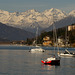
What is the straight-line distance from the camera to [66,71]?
61281 millimetres

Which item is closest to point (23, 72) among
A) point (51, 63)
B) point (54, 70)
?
point (54, 70)

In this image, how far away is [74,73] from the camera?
58.2 metres

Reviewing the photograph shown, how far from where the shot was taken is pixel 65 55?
106 meters

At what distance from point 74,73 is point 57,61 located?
47.2 ft

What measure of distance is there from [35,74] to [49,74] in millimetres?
2690

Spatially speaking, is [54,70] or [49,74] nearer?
[49,74]

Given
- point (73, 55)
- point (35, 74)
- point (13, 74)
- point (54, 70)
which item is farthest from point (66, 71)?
point (73, 55)

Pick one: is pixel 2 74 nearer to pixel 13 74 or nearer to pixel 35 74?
pixel 13 74

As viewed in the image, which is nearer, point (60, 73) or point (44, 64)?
point (60, 73)

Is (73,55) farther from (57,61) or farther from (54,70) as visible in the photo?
(54,70)

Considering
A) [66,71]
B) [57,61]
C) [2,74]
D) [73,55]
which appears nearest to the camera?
[2,74]

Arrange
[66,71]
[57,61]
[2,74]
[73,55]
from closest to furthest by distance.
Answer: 1. [2,74]
2. [66,71]
3. [57,61]
4. [73,55]

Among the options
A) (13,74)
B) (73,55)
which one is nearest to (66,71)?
(13,74)

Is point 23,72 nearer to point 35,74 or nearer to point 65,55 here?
point 35,74
